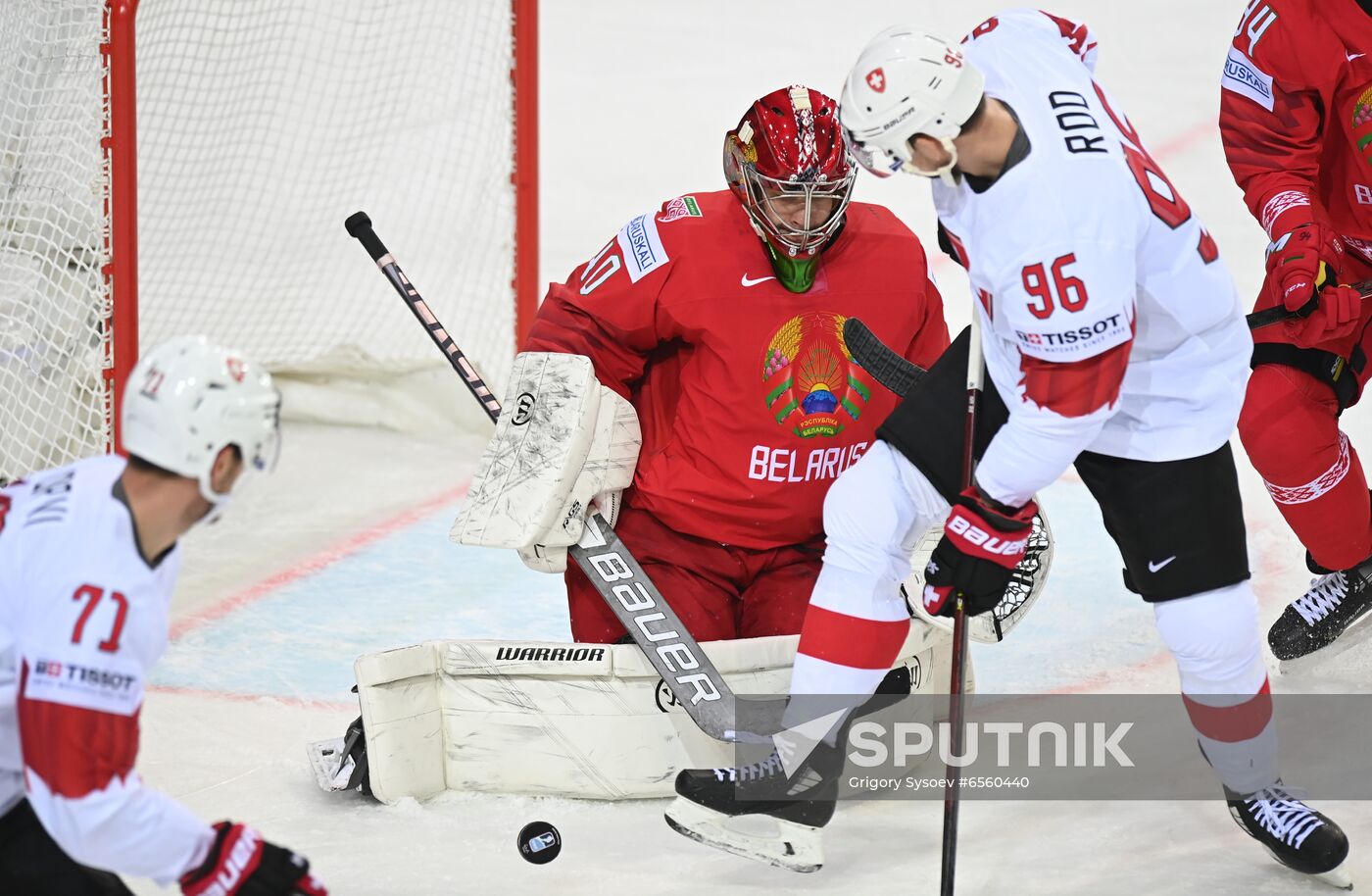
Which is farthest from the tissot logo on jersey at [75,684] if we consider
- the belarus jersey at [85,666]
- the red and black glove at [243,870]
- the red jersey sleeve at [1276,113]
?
the red jersey sleeve at [1276,113]

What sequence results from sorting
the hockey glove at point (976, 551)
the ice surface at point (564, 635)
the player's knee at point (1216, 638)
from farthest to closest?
1. the ice surface at point (564, 635)
2. the player's knee at point (1216, 638)
3. the hockey glove at point (976, 551)

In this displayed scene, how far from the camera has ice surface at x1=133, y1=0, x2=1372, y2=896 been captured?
7.97 ft

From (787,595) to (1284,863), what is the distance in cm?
90

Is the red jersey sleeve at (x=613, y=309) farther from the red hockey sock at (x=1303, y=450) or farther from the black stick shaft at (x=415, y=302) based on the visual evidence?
the red hockey sock at (x=1303, y=450)

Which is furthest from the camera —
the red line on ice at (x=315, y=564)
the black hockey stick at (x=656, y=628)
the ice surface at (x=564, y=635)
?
the red line on ice at (x=315, y=564)

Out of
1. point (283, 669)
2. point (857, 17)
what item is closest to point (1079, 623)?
point (283, 669)

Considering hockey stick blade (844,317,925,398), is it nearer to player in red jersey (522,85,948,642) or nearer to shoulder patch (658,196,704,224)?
player in red jersey (522,85,948,642)

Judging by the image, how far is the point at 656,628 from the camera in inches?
103

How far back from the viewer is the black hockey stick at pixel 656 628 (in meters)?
2.54

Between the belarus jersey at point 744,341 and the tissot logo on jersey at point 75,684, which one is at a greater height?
the tissot logo on jersey at point 75,684

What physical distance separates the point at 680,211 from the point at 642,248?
0.34ft

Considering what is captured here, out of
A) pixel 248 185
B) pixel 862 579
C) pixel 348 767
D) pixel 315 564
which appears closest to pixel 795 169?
pixel 862 579

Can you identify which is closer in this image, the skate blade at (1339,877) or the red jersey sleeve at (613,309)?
the skate blade at (1339,877)

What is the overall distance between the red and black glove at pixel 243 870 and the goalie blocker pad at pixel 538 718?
90 cm
